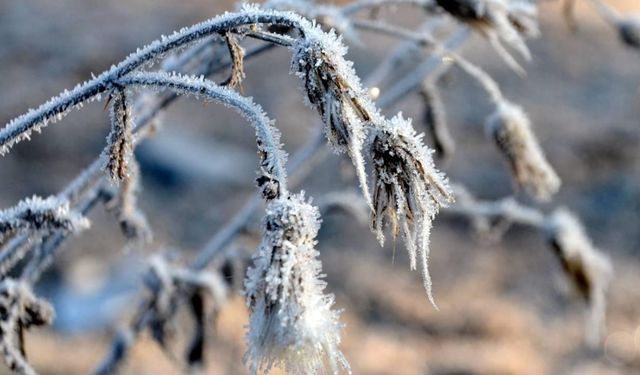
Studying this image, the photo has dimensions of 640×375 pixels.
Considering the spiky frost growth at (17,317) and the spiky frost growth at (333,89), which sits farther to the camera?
the spiky frost growth at (17,317)

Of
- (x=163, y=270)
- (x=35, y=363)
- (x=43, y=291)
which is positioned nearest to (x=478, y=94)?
(x=43, y=291)

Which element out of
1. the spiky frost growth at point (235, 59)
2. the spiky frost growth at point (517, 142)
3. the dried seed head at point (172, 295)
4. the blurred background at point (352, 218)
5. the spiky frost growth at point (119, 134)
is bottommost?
the spiky frost growth at point (119, 134)

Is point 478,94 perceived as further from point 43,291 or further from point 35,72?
point 43,291

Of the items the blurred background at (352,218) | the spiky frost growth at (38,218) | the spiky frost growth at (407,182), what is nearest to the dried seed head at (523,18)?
the blurred background at (352,218)

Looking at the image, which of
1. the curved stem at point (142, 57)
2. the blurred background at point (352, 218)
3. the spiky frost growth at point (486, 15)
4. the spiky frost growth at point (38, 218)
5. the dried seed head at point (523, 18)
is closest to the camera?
the curved stem at point (142, 57)

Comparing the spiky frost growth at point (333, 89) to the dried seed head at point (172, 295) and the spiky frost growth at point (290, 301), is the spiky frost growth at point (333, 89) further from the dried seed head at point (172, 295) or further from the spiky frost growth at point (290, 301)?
the dried seed head at point (172, 295)

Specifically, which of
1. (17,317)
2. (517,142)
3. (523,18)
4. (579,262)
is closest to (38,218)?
(17,317)
